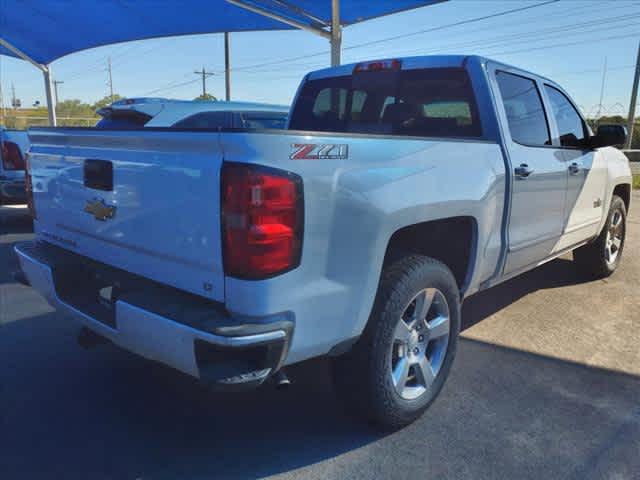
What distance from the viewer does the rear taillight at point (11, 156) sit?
7641 mm

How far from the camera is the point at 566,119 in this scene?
4297 millimetres

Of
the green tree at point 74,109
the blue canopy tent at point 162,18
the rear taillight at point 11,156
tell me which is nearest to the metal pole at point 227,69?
the blue canopy tent at point 162,18

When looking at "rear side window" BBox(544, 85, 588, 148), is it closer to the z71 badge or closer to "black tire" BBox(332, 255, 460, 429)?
"black tire" BBox(332, 255, 460, 429)

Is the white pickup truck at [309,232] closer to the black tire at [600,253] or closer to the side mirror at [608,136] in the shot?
the side mirror at [608,136]

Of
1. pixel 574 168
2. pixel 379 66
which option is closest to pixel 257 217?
pixel 379 66

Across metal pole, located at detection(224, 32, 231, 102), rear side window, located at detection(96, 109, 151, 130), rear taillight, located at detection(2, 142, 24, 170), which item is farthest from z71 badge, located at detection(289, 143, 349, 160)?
metal pole, located at detection(224, 32, 231, 102)

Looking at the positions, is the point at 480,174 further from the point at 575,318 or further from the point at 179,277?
the point at 575,318

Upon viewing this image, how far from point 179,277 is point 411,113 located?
7.28ft

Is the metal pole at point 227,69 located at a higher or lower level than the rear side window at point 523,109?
higher

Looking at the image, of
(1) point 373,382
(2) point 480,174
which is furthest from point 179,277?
(2) point 480,174

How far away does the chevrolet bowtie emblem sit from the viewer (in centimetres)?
232

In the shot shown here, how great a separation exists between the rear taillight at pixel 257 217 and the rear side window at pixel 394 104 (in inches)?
72.1

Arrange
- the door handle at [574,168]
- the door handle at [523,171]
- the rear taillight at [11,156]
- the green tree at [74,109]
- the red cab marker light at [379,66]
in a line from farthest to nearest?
1. the green tree at [74,109]
2. the rear taillight at [11,156]
3. the door handle at [574,168]
4. the red cab marker light at [379,66]
5. the door handle at [523,171]

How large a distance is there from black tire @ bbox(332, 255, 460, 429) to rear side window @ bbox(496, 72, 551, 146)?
4.57 ft
